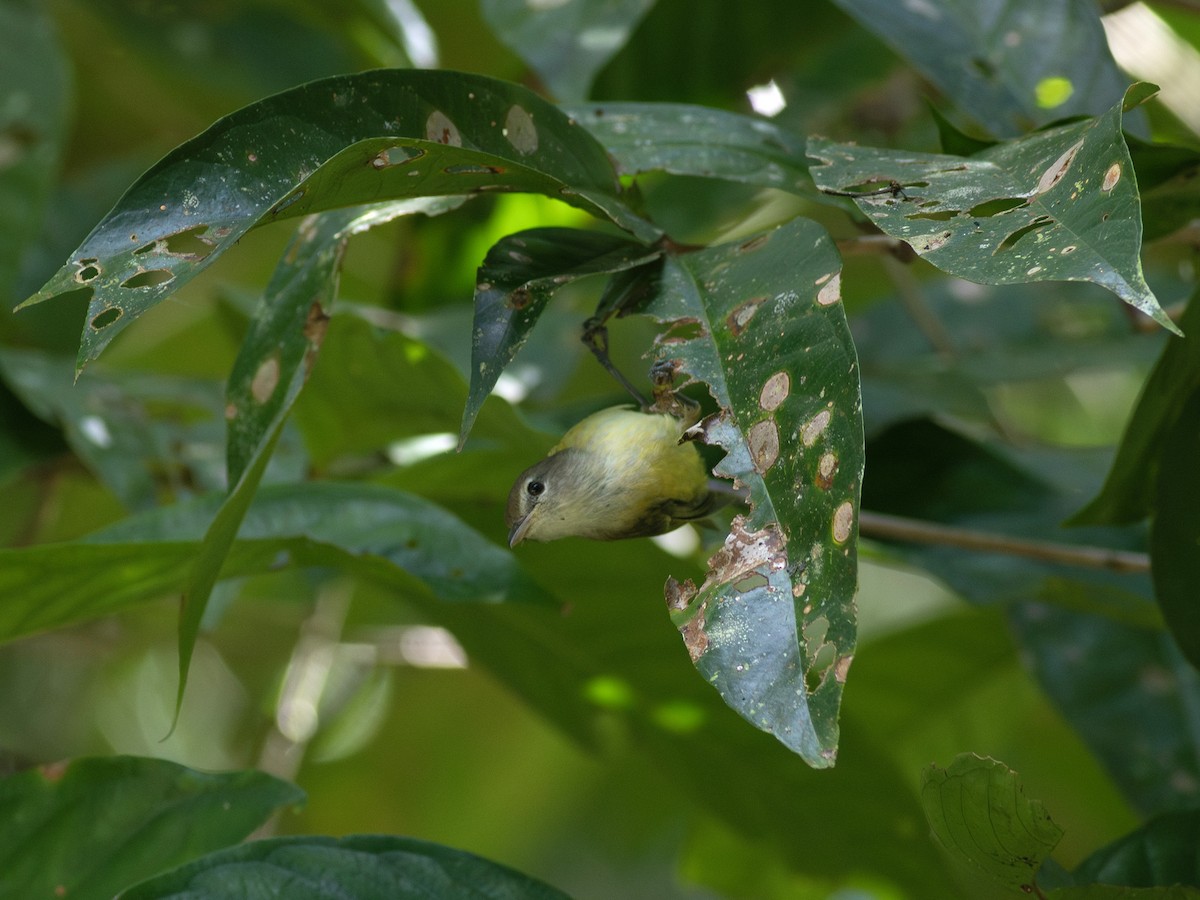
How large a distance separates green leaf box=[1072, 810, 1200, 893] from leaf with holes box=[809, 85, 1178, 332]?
2.25 feet

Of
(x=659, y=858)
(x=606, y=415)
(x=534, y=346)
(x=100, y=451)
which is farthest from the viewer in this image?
(x=659, y=858)

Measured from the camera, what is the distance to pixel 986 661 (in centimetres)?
228

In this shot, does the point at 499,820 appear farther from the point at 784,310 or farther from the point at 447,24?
the point at 784,310

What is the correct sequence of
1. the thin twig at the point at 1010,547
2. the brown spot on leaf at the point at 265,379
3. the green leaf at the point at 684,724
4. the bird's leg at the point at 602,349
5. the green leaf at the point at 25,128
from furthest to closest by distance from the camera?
the green leaf at the point at 25,128 → the green leaf at the point at 684,724 → the thin twig at the point at 1010,547 → the bird's leg at the point at 602,349 → the brown spot on leaf at the point at 265,379

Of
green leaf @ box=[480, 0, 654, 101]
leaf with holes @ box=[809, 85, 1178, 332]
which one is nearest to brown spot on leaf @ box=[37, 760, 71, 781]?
leaf with holes @ box=[809, 85, 1178, 332]

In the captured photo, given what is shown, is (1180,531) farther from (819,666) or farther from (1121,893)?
(819,666)

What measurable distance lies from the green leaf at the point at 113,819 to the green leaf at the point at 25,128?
111cm

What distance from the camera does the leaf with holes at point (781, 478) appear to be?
0.77 metres

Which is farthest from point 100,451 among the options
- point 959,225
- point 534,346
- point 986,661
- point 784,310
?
point 986,661

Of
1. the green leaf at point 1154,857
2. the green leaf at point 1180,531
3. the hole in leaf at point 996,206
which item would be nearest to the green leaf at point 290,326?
the hole in leaf at point 996,206

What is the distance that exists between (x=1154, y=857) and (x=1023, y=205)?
0.71m

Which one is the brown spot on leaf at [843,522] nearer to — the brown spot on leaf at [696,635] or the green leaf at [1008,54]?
the brown spot on leaf at [696,635]

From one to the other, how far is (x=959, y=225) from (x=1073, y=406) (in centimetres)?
336

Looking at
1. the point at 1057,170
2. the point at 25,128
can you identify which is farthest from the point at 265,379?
the point at 25,128
